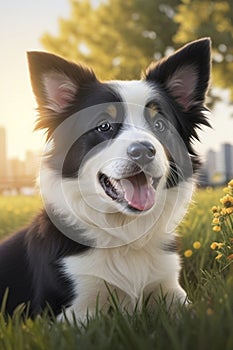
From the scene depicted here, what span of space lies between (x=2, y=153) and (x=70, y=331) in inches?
1304

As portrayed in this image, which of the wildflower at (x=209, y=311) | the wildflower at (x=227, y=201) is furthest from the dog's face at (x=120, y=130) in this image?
the wildflower at (x=209, y=311)

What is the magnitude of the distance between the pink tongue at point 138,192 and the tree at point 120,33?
17799mm

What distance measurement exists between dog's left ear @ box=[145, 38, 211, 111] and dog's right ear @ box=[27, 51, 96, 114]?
0.49 m

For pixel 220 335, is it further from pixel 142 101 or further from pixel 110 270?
pixel 142 101

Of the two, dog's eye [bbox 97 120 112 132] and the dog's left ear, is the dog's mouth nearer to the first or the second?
dog's eye [bbox 97 120 112 132]

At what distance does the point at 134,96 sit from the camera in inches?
140

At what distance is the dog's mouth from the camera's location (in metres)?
3.37

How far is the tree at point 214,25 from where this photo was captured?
60.7 ft

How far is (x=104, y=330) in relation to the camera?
7.82 ft

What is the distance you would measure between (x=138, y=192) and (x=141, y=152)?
1.11ft

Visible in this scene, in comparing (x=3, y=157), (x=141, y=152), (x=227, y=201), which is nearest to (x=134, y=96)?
(x=141, y=152)

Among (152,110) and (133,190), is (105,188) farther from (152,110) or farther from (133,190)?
(152,110)

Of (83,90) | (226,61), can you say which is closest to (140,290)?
(83,90)

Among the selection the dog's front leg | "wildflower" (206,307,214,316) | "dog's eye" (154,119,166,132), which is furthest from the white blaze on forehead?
"wildflower" (206,307,214,316)
